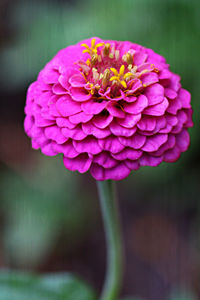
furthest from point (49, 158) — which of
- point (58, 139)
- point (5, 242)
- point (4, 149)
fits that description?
point (58, 139)

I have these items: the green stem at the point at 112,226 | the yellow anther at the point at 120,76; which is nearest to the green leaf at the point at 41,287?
the green stem at the point at 112,226

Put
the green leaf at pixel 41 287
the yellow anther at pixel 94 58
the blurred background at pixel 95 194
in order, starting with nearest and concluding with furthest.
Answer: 1. the yellow anther at pixel 94 58
2. the green leaf at pixel 41 287
3. the blurred background at pixel 95 194

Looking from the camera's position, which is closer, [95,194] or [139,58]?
[139,58]

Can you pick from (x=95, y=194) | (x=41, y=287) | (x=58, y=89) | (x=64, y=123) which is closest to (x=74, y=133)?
(x=64, y=123)

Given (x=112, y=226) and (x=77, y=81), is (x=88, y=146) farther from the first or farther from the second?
(x=112, y=226)

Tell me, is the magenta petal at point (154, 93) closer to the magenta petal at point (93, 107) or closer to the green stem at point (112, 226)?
the magenta petal at point (93, 107)

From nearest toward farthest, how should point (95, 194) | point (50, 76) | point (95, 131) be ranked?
point (95, 131) → point (50, 76) → point (95, 194)

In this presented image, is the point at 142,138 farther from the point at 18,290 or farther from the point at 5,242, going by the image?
the point at 5,242
